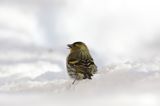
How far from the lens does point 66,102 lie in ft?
45.8

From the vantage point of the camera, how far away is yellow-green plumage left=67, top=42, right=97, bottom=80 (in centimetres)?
1677

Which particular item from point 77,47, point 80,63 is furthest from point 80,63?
point 77,47

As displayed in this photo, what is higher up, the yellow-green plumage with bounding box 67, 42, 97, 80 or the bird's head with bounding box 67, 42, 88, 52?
the bird's head with bounding box 67, 42, 88, 52

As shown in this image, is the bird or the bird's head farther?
the bird's head

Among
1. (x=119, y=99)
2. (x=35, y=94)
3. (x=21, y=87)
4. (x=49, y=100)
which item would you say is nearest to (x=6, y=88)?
(x=21, y=87)

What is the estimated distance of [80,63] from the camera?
17.2 metres

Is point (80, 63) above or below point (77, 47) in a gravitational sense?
below

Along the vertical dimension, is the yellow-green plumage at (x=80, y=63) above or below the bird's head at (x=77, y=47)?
below

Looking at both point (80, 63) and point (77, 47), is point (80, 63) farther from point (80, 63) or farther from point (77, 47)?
point (77, 47)

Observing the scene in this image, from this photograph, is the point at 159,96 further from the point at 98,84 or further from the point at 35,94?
the point at 35,94

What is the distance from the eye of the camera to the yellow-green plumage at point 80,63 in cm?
1677

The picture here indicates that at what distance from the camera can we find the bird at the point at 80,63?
1677 centimetres

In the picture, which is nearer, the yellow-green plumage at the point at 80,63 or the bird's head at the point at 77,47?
the yellow-green plumage at the point at 80,63

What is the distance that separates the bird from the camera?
16.8 m
